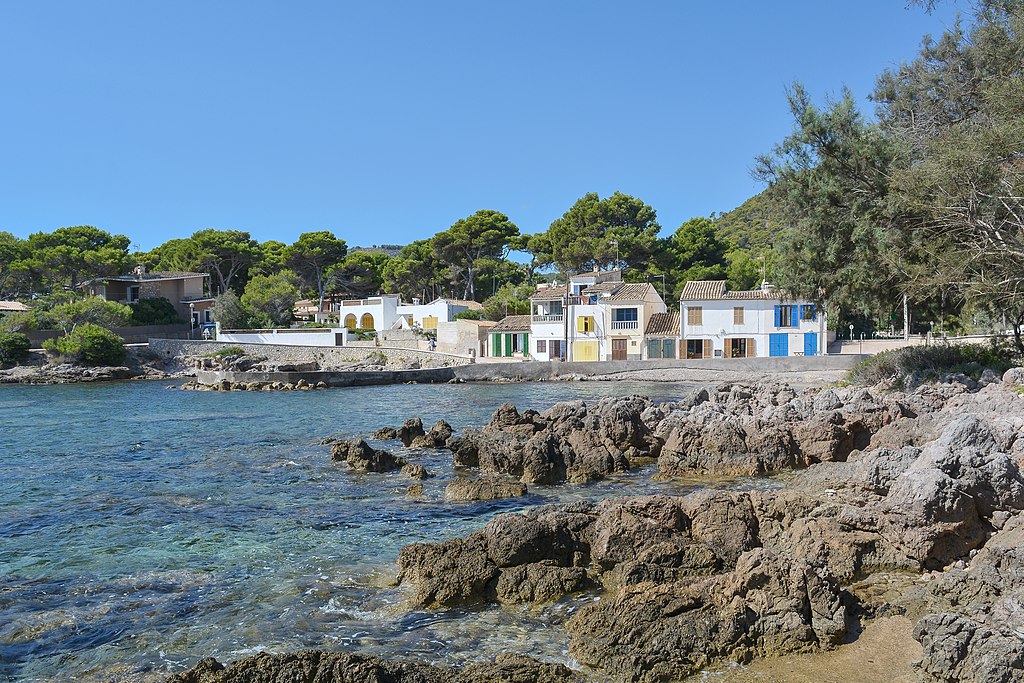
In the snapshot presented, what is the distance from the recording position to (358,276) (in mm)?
90250

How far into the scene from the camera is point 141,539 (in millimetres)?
12945

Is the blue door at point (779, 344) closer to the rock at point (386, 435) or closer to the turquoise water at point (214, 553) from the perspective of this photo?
the rock at point (386, 435)

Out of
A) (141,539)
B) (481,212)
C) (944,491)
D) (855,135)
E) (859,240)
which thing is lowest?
(141,539)

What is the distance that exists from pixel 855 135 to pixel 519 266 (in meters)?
63.7

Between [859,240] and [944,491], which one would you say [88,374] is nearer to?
[859,240]

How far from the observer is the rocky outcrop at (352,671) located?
681 centimetres

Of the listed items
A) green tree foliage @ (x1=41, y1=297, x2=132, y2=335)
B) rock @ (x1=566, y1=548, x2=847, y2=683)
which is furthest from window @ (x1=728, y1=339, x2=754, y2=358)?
green tree foliage @ (x1=41, y1=297, x2=132, y2=335)

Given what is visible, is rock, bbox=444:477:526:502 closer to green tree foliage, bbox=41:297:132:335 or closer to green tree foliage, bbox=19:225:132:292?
green tree foliage, bbox=41:297:132:335

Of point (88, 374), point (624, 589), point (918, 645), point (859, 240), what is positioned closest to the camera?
point (918, 645)

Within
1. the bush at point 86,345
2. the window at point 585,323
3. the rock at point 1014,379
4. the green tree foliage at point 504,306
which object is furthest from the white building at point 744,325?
the bush at point 86,345

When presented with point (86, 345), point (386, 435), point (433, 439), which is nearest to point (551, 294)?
point (86, 345)

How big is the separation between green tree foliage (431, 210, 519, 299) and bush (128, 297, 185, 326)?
1075 inches

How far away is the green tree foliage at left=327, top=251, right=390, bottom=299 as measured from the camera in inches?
3494

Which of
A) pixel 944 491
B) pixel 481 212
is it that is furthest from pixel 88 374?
pixel 944 491
